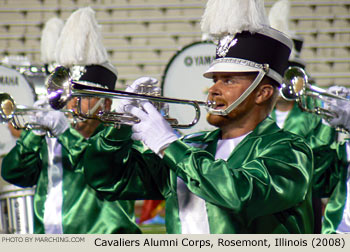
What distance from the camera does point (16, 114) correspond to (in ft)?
13.2

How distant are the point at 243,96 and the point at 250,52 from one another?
0.18 metres

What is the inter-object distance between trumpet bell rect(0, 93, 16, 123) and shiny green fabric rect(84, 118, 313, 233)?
0.92 m

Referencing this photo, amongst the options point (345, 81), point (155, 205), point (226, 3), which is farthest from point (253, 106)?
point (345, 81)

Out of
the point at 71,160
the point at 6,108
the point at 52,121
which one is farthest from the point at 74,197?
the point at 6,108

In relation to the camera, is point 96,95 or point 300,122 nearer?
point 96,95

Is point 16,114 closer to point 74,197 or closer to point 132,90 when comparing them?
point 74,197

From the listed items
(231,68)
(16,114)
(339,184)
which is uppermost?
(231,68)

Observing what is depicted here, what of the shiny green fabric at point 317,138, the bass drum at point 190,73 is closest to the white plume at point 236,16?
the shiny green fabric at point 317,138

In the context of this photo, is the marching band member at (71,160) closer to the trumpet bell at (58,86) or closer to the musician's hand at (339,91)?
the trumpet bell at (58,86)

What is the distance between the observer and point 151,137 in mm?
2662

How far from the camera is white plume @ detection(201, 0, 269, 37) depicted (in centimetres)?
285

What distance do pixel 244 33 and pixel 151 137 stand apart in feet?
1.99

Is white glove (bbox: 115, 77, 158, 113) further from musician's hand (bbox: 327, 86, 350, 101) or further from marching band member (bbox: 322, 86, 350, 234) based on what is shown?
musician's hand (bbox: 327, 86, 350, 101)

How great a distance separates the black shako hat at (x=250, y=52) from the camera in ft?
9.43
